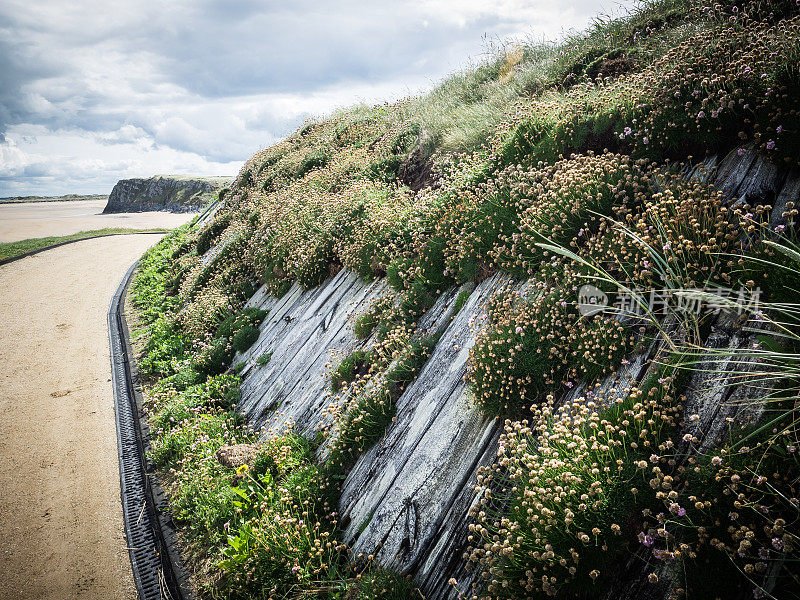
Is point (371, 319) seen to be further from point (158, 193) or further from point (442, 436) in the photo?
point (158, 193)

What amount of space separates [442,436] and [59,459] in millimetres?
8320

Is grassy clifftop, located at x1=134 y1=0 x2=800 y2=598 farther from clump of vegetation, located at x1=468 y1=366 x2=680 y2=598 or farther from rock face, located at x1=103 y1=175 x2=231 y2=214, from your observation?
rock face, located at x1=103 y1=175 x2=231 y2=214

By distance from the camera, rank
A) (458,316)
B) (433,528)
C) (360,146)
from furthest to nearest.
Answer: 1. (360,146)
2. (458,316)
3. (433,528)

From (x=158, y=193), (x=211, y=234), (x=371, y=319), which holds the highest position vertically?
(x=158, y=193)

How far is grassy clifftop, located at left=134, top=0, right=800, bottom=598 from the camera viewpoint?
249 cm

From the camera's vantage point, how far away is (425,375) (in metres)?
5.51

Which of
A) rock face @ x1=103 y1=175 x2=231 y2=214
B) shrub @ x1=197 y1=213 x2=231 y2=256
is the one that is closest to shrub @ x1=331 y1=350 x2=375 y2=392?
shrub @ x1=197 y1=213 x2=231 y2=256

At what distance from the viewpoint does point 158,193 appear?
100562 mm

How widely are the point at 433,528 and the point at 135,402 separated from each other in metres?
9.04

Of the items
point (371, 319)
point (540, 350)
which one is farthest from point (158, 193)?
point (540, 350)

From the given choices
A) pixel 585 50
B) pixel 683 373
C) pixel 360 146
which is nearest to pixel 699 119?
pixel 683 373

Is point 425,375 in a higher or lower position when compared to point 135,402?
higher

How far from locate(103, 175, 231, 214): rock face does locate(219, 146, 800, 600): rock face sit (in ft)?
303

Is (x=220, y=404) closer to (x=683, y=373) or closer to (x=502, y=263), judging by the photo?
(x=502, y=263)
